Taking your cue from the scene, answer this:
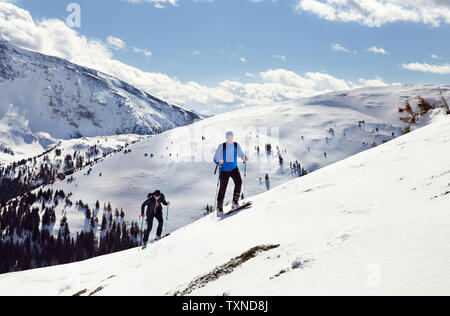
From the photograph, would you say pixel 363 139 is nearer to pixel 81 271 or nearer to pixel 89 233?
pixel 89 233

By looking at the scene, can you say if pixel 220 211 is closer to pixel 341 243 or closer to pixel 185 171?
pixel 341 243

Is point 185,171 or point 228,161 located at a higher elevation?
point 185,171

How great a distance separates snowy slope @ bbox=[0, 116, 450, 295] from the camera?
135 inches

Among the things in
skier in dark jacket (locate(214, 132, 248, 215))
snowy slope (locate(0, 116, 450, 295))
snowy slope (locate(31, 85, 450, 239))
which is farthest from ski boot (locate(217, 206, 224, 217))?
snowy slope (locate(31, 85, 450, 239))

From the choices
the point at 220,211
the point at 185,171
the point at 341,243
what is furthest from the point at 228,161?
the point at 185,171

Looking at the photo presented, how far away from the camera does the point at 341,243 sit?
15.6 ft

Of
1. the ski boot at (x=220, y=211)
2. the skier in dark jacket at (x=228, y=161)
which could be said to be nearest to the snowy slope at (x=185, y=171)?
the ski boot at (x=220, y=211)

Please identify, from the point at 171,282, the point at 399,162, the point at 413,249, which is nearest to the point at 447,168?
the point at 399,162

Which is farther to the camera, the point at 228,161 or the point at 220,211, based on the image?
the point at 220,211

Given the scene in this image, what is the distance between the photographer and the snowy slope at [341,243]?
343 cm

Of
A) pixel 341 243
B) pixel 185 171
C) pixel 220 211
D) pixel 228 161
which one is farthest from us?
pixel 185 171

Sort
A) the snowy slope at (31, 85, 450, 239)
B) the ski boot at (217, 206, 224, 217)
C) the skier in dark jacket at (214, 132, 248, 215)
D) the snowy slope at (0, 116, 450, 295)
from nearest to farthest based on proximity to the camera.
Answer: the snowy slope at (0, 116, 450, 295) < the skier in dark jacket at (214, 132, 248, 215) < the ski boot at (217, 206, 224, 217) < the snowy slope at (31, 85, 450, 239)

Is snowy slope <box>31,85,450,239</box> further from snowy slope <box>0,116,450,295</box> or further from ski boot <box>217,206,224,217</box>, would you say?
snowy slope <box>0,116,450,295</box>

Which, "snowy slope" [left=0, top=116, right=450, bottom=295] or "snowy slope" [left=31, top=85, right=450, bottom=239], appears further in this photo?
"snowy slope" [left=31, top=85, right=450, bottom=239]
